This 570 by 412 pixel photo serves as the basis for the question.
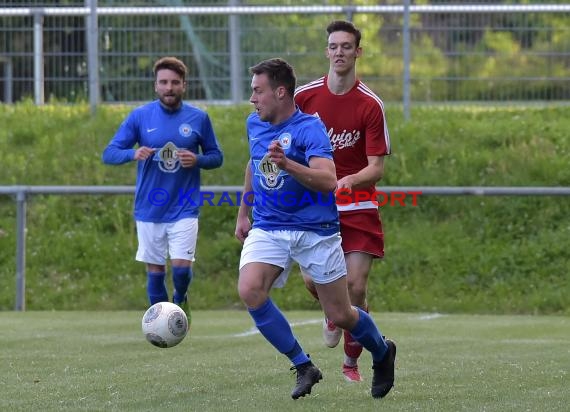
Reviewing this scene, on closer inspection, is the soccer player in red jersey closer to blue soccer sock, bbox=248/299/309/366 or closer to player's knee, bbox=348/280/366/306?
player's knee, bbox=348/280/366/306

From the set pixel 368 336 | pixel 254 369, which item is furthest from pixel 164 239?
pixel 368 336

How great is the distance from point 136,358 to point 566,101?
9.52m

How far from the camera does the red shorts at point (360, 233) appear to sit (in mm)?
8039

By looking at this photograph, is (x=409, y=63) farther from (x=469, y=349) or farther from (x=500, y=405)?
(x=500, y=405)

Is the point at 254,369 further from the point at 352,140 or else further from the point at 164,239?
the point at 164,239

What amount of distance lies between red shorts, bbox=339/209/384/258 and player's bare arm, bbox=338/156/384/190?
1.12 ft

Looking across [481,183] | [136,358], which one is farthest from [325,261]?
[481,183]

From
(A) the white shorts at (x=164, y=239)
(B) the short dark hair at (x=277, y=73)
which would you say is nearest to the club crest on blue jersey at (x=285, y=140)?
(B) the short dark hair at (x=277, y=73)

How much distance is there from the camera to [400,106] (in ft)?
55.6

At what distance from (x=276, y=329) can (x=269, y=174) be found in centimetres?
84

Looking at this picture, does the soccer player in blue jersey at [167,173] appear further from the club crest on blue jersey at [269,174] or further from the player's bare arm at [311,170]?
the player's bare arm at [311,170]

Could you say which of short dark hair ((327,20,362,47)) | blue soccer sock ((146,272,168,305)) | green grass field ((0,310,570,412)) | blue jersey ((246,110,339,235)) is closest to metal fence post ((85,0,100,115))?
green grass field ((0,310,570,412))

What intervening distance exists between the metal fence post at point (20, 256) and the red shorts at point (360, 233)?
20.7ft

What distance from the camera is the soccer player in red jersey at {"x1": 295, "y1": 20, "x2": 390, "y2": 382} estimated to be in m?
7.97
